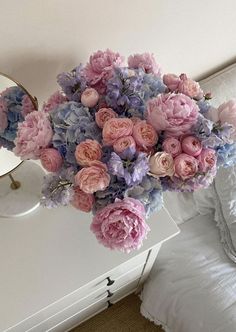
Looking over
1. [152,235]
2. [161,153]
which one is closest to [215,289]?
[152,235]

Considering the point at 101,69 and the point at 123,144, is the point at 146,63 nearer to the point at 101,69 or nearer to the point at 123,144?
the point at 101,69

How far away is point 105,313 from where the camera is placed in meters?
1.44

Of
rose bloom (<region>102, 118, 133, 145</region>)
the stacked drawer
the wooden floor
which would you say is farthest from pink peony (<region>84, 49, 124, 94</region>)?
the wooden floor

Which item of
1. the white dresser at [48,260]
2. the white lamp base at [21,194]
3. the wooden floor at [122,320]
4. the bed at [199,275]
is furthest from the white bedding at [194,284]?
the white lamp base at [21,194]

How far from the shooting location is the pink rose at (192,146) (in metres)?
0.55

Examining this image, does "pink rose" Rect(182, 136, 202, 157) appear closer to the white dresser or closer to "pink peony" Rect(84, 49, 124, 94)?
"pink peony" Rect(84, 49, 124, 94)

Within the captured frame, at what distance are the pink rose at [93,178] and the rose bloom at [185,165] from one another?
0.36 feet

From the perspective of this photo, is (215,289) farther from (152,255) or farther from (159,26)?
(159,26)

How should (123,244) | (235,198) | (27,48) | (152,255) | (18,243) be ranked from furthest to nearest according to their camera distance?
(235,198) → (152,255) → (18,243) → (27,48) → (123,244)

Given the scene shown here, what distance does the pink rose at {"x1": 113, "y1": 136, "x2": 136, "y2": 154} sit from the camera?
1.78ft

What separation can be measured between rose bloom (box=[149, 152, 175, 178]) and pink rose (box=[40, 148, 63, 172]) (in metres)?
0.15

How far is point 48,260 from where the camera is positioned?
0.80 metres

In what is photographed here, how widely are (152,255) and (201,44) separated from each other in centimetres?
60

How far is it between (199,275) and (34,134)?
0.75 metres
